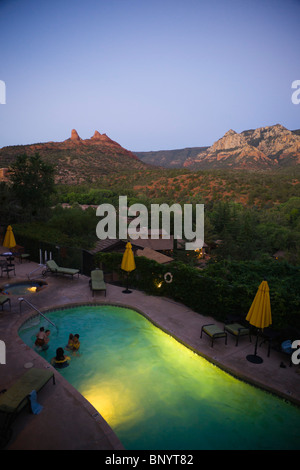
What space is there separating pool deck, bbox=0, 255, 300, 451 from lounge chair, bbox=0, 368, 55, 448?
198mm

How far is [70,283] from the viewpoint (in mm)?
13828

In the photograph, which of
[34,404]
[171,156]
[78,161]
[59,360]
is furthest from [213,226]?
[171,156]

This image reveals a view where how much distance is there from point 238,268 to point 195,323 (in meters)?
2.99

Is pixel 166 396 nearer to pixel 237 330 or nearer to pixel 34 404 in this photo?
pixel 237 330

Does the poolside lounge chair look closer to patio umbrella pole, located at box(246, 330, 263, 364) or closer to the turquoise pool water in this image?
the turquoise pool water

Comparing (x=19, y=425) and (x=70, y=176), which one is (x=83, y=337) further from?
(x=70, y=176)

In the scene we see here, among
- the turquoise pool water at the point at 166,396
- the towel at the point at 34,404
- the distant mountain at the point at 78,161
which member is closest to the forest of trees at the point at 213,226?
the turquoise pool water at the point at 166,396

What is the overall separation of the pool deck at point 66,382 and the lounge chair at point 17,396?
198mm

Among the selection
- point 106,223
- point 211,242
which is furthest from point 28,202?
point 211,242

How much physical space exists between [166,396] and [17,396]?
365 centimetres

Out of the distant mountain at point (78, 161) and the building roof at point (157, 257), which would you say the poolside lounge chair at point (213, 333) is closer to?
the building roof at point (157, 257)

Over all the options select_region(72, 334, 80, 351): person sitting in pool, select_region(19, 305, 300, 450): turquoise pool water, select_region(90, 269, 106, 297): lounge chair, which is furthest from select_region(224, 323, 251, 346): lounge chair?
select_region(90, 269, 106, 297): lounge chair

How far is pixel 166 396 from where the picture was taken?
7.11 m

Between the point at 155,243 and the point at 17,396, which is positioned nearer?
the point at 17,396
